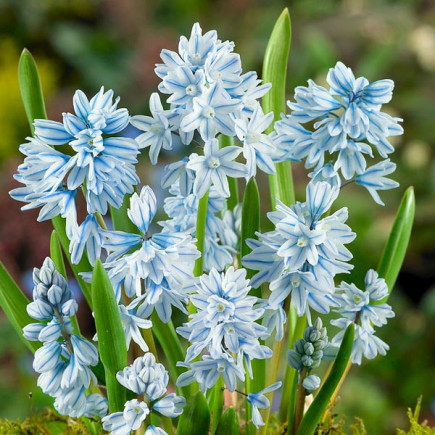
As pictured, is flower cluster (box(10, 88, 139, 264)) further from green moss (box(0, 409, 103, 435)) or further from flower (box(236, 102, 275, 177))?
green moss (box(0, 409, 103, 435))

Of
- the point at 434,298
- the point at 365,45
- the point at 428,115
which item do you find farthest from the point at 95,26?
the point at 434,298

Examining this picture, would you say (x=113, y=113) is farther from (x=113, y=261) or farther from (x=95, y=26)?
(x=95, y=26)

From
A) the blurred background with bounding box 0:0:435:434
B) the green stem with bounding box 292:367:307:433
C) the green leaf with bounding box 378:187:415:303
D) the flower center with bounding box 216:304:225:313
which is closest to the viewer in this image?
the flower center with bounding box 216:304:225:313

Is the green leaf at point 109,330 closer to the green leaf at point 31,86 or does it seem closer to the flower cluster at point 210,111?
the flower cluster at point 210,111

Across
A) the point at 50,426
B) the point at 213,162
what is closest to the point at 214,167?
the point at 213,162

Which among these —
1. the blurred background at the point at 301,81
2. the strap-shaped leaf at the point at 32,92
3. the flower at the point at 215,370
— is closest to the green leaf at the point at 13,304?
the strap-shaped leaf at the point at 32,92

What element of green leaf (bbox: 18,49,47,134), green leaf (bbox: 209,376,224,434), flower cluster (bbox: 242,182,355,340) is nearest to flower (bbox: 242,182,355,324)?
flower cluster (bbox: 242,182,355,340)
